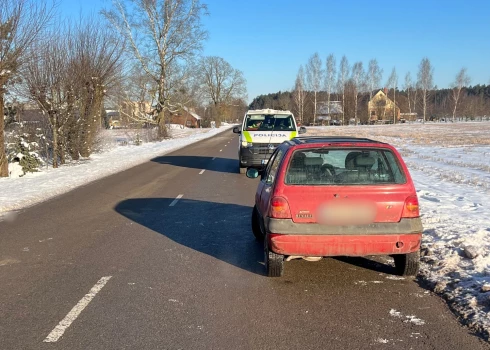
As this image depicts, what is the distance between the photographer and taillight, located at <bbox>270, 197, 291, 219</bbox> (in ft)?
16.0

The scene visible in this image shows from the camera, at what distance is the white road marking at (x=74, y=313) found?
A: 12.5 ft

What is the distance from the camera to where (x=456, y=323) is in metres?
4.02

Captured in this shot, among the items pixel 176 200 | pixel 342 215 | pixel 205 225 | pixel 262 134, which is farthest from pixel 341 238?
pixel 262 134

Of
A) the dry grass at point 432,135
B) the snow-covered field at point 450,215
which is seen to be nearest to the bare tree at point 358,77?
the dry grass at point 432,135

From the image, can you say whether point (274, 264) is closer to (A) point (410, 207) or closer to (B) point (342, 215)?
(B) point (342, 215)

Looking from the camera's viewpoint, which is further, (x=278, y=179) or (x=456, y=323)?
(x=278, y=179)

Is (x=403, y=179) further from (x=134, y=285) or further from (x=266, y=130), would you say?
(x=266, y=130)

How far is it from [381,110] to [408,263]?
328 ft

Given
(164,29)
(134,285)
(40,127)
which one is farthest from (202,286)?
(164,29)

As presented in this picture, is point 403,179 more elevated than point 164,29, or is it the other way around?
point 164,29

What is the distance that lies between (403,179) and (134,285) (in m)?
3.13

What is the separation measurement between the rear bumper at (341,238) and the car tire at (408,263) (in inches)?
11.0

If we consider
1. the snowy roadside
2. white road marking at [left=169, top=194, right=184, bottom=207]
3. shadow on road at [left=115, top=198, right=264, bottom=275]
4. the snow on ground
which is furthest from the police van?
the snowy roadside

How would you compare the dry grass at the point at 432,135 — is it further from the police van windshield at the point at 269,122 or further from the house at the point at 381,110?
the house at the point at 381,110
